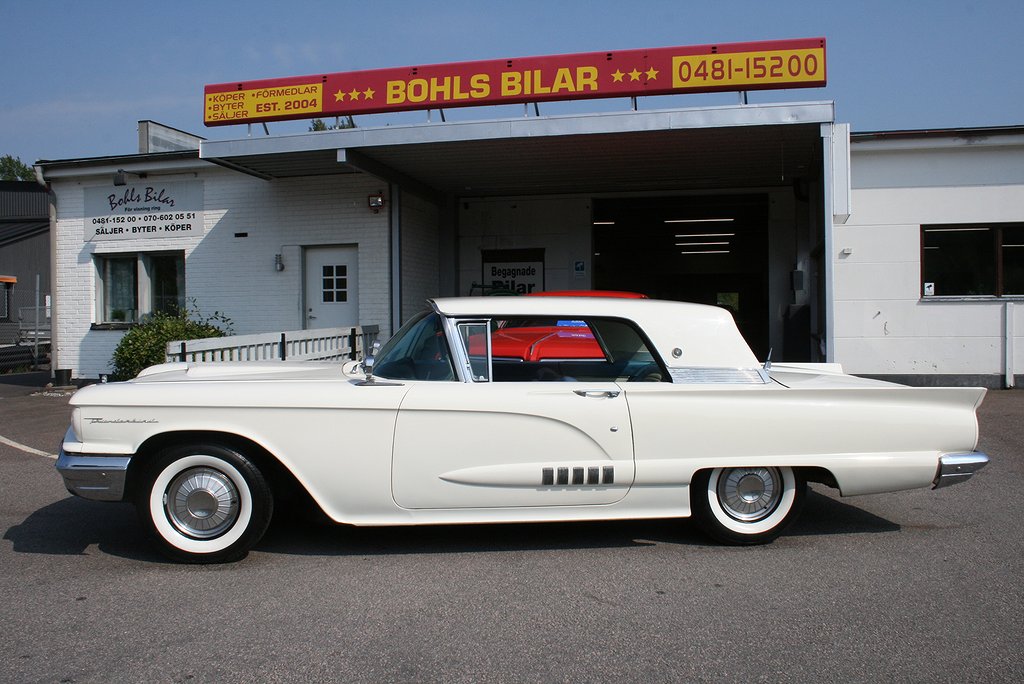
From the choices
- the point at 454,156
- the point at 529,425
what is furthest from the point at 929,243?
the point at 529,425

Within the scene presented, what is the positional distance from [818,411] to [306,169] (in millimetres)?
10519

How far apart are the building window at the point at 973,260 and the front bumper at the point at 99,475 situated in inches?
442

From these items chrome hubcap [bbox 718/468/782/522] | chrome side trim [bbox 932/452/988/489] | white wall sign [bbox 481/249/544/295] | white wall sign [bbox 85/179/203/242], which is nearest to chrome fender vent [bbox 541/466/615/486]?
chrome hubcap [bbox 718/468/782/522]

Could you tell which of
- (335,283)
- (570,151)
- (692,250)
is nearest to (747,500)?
(570,151)

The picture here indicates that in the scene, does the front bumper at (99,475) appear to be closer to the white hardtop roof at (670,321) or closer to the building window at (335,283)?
the white hardtop roof at (670,321)

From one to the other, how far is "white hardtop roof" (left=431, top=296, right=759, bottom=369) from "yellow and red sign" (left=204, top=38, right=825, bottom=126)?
21.3 feet

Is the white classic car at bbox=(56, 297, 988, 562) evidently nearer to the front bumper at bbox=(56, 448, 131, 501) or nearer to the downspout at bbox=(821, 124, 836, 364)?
the front bumper at bbox=(56, 448, 131, 501)

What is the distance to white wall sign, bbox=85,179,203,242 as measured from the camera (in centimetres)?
1421

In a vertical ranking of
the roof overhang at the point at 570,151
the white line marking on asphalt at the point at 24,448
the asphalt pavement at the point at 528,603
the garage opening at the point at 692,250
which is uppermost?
the roof overhang at the point at 570,151

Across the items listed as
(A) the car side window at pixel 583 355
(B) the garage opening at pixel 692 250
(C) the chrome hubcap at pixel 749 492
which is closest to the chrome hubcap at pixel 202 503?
(A) the car side window at pixel 583 355

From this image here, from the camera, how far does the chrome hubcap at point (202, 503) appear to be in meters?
4.33

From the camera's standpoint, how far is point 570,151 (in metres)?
12.0

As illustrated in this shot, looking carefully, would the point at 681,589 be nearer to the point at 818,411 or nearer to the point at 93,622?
the point at 818,411

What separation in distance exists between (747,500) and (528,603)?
1542 millimetres
